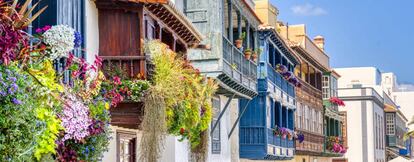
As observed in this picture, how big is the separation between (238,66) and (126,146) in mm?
7535

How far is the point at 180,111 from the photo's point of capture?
645 inches

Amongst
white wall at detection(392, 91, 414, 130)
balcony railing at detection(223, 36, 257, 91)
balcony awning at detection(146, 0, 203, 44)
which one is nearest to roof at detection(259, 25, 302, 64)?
balcony railing at detection(223, 36, 257, 91)

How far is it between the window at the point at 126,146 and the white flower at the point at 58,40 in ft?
17.6

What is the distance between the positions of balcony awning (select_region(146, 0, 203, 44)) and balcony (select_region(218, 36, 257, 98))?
201 cm

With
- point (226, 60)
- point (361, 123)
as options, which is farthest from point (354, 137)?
point (226, 60)

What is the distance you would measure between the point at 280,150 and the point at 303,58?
9787mm

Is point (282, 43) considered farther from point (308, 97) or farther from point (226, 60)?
point (226, 60)

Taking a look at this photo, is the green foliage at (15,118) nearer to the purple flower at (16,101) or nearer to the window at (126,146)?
the purple flower at (16,101)

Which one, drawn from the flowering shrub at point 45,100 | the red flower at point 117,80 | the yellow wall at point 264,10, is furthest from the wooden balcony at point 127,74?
the yellow wall at point 264,10

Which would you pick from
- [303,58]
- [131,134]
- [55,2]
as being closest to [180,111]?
[131,134]

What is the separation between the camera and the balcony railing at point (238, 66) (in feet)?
76.7

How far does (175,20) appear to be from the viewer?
1845 cm

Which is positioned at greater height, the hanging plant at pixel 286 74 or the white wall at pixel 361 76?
the white wall at pixel 361 76

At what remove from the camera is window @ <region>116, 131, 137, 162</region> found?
56.9 ft
